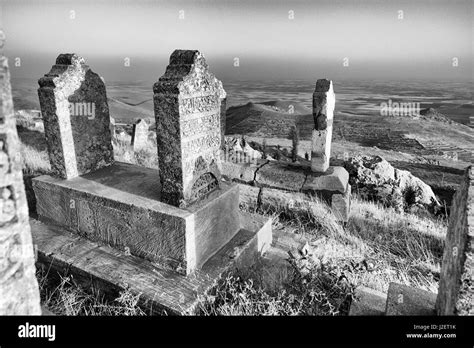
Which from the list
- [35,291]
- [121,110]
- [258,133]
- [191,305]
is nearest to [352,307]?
[191,305]

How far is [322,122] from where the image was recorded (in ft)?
20.2

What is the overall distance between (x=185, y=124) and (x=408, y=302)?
2264mm

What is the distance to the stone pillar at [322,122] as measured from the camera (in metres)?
6.01

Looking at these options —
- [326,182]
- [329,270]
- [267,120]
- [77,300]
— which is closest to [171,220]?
[77,300]

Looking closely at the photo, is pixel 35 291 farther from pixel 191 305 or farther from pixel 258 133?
pixel 258 133

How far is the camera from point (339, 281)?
3.32 m

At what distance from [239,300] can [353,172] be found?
5.10 meters

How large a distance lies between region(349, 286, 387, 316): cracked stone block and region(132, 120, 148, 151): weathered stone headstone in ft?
27.9

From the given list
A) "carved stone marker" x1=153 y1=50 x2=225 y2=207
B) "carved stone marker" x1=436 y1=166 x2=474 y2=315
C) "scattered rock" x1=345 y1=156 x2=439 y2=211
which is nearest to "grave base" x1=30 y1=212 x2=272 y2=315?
"carved stone marker" x1=153 y1=50 x2=225 y2=207

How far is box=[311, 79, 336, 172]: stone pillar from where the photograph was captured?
6.01m

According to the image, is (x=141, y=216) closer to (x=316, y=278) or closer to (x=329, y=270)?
(x=316, y=278)

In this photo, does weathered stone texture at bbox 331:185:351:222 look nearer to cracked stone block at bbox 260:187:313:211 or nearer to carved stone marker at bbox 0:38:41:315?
cracked stone block at bbox 260:187:313:211

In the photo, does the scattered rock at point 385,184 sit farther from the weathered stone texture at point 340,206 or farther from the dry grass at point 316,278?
the dry grass at point 316,278
